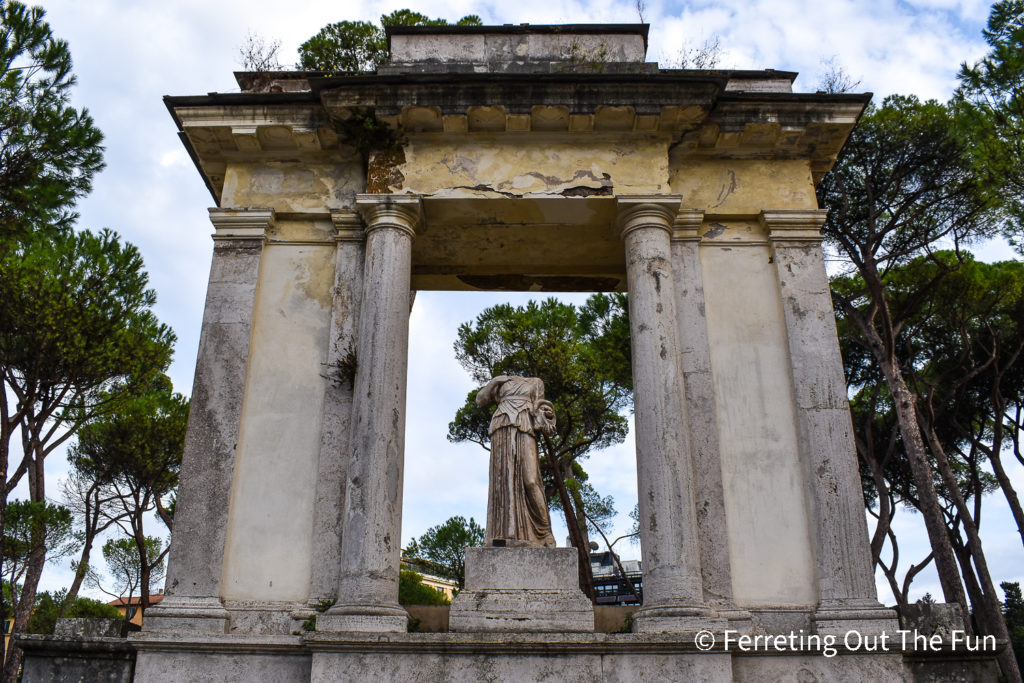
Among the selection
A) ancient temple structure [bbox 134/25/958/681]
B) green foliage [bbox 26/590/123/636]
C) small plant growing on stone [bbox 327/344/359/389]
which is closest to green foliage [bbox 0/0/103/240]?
ancient temple structure [bbox 134/25/958/681]

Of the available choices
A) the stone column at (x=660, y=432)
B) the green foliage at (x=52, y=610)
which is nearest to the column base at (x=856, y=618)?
the stone column at (x=660, y=432)

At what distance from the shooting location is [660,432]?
6.76m

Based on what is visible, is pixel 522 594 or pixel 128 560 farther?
pixel 128 560

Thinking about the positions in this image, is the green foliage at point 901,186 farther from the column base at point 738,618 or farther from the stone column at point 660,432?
the column base at point 738,618

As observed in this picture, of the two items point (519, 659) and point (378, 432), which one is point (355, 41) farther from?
point (519, 659)

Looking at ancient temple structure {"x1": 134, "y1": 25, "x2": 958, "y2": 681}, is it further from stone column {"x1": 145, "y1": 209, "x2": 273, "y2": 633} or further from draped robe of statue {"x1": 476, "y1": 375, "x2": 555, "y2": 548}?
draped robe of statue {"x1": 476, "y1": 375, "x2": 555, "y2": 548}

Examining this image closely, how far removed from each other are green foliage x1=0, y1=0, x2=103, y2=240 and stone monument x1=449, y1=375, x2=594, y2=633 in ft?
21.4

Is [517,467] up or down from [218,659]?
up

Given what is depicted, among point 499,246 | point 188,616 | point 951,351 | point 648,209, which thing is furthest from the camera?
point 951,351

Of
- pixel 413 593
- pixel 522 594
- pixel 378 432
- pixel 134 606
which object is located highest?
pixel 378 432

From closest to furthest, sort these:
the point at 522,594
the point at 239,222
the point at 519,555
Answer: the point at 522,594 < the point at 519,555 < the point at 239,222

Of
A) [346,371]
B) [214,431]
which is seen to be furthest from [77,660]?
[346,371]

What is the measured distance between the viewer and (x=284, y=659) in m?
6.13

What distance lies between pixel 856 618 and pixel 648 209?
4.17 meters
